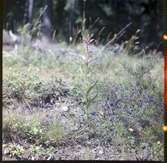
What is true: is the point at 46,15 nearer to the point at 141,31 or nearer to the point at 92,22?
the point at 92,22

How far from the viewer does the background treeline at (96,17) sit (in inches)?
140

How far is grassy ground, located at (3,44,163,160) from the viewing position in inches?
138

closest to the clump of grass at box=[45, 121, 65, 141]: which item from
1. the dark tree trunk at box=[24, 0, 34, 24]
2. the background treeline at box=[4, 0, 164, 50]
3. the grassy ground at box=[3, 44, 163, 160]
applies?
the grassy ground at box=[3, 44, 163, 160]

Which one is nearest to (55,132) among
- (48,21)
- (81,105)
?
(81,105)

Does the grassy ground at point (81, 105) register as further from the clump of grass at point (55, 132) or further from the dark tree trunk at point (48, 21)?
the dark tree trunk at point (48, 21)

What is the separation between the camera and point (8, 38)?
3.51m

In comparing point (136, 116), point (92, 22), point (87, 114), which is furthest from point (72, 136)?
point (92, 22)

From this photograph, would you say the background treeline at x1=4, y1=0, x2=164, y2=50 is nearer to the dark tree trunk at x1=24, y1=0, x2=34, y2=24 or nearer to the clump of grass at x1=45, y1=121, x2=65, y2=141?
the dark tree trunk at x1=24, y1=0, x2=34, y2=24

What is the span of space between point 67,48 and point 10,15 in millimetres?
537

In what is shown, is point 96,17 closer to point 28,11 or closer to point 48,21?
point 48,21

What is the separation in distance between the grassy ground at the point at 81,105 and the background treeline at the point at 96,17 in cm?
14

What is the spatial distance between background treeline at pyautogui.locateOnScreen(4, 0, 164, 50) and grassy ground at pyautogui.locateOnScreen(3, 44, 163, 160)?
0.45 feet

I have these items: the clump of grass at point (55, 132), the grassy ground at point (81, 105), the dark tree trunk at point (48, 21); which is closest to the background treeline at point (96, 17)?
the dark tree trunk at point (48, 21)

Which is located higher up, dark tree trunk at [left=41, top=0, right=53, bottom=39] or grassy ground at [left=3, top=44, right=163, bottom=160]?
dark tree trunk at [left=41, top=0, right=53, bottom=39]
